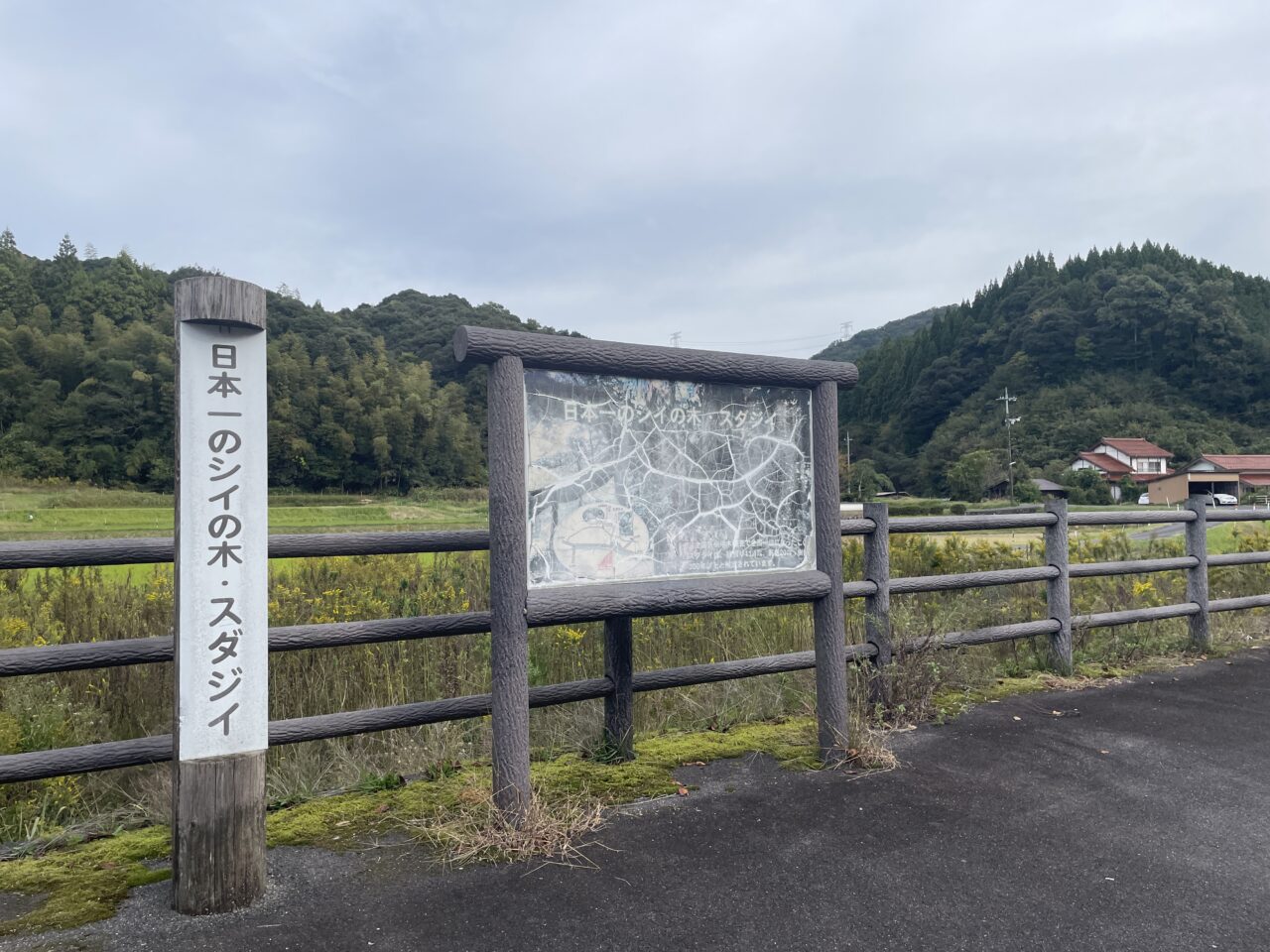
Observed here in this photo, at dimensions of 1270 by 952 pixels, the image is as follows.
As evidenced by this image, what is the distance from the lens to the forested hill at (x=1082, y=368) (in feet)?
273

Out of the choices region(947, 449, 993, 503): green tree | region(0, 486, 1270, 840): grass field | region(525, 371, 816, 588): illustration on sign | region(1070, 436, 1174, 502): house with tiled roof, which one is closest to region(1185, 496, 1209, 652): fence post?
region(0, 486, 1270, 840): grass field

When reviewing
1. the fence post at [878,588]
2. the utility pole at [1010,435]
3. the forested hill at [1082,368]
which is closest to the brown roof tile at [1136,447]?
the forested hill at [1082,368]

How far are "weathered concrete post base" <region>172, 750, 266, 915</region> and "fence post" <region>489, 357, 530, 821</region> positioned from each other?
2.85 ft

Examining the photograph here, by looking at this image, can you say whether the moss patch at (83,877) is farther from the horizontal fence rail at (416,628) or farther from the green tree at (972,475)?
the green tree at (972,475)

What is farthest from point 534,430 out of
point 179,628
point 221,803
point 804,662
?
point 804,662

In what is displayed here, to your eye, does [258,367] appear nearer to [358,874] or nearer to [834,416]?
[358,874]

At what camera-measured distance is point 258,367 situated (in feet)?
8.43

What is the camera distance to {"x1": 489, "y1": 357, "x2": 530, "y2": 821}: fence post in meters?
2.98

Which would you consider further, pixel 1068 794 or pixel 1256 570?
pixel 1256 570

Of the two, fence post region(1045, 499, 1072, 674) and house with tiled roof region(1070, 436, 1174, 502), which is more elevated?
house with tiled roof region(1070, 436, 1174, 502)

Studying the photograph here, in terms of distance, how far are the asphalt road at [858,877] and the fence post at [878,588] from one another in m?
0.76

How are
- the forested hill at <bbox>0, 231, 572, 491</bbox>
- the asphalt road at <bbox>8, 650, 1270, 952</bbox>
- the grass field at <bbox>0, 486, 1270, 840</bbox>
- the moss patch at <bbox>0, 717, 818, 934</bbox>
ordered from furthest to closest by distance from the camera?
the forested hill at <bbox>0, 231, 572, 491</bbox>, the grass field at <bbox>0, 486, 1270, 840</bbox>, the moss patch at <bbox>0, 717, 818, 934</bbox>, the asphalt road at <bbox>8, 650, 1270, 952</bbox>

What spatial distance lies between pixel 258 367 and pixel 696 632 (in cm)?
395

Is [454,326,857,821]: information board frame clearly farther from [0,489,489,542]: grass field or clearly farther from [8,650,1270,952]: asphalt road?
[0,489,489,542]: grass field
